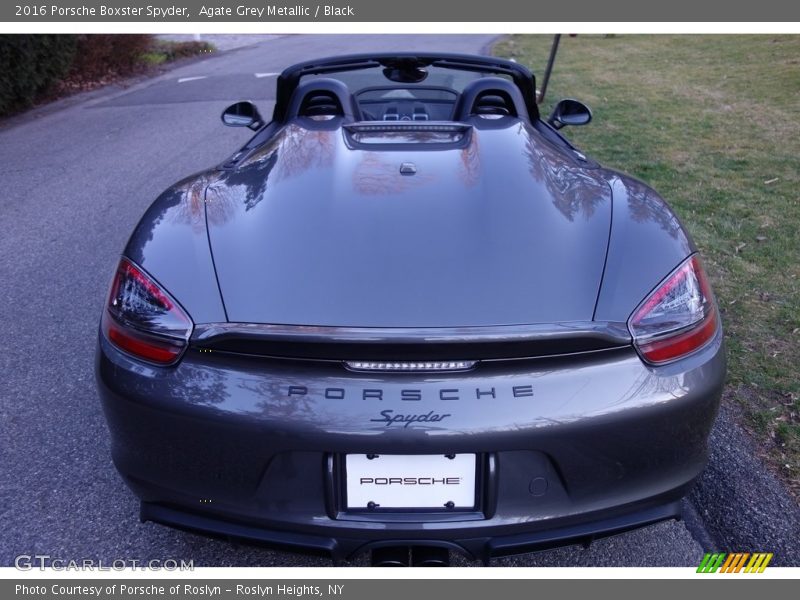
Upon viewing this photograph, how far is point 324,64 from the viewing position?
135 inches

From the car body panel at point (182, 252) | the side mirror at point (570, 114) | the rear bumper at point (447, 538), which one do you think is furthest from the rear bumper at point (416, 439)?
the side mirror at point (570, 114)

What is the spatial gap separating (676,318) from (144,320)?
1367 millimetres

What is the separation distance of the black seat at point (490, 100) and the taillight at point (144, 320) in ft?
5.33

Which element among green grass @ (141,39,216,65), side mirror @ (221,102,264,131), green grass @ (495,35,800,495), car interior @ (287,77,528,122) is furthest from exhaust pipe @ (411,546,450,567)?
green grass @ (141,39,216,65)

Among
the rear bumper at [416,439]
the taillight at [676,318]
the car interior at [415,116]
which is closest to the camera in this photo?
the rear bumper at [416,439]

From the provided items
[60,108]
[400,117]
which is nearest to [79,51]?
[60,108]

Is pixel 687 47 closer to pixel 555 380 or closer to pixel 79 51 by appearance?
pixel 79 51

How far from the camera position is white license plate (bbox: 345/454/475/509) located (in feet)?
5.29

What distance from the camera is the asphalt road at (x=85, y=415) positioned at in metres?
2.17

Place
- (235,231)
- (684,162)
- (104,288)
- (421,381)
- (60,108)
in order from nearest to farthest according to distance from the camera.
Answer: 1. (421,381)
2. (235,231)
3. (104,288)
4. (684,162)
5. (60,108)

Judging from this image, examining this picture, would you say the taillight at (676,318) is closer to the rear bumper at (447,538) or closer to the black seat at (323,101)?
the rear bumper at (447,538)

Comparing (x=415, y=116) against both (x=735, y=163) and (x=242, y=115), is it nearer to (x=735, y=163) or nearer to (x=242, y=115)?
(x=242, y=115)

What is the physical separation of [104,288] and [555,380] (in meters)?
3.14

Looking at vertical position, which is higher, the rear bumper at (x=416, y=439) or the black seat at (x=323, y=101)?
the black seat at (x=323, y=101)
